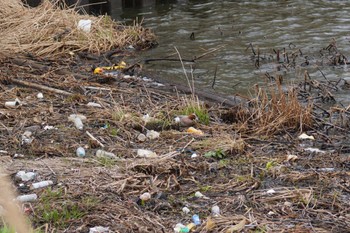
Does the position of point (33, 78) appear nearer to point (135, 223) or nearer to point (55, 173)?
point (55, 173)

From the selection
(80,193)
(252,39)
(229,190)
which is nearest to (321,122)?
(229,190)

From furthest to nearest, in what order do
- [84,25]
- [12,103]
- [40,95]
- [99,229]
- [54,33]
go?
[84,25], [54,33], [40,95], [12,103], [99,229]

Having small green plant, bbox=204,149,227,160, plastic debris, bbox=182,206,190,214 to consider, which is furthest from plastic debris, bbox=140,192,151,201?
small green plant, bbox=204,149,227,160

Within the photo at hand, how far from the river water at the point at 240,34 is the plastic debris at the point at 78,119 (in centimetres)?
257

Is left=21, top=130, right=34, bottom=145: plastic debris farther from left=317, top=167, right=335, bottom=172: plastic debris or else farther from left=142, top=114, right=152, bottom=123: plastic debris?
left=317, top=167, right=335, bottom=172: plastic debris

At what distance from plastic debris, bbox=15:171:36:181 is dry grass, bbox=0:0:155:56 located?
5.03m

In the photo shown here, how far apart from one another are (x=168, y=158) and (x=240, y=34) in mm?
6947

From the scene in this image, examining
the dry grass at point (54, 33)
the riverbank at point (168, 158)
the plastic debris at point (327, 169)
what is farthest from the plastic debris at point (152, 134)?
the dry grass at point (54, 33)

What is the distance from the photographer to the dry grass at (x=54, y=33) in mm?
9773

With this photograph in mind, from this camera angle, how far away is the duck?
238 inches

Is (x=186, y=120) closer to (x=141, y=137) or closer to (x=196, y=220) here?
(x=141, y=137)

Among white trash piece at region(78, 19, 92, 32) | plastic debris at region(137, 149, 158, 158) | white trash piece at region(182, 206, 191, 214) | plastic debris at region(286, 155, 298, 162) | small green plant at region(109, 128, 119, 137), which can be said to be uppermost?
white trash piece at region(182, 206, 191, 214)

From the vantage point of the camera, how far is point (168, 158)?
4.86 m

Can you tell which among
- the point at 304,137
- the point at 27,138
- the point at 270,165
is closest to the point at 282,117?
the point at 304,137
